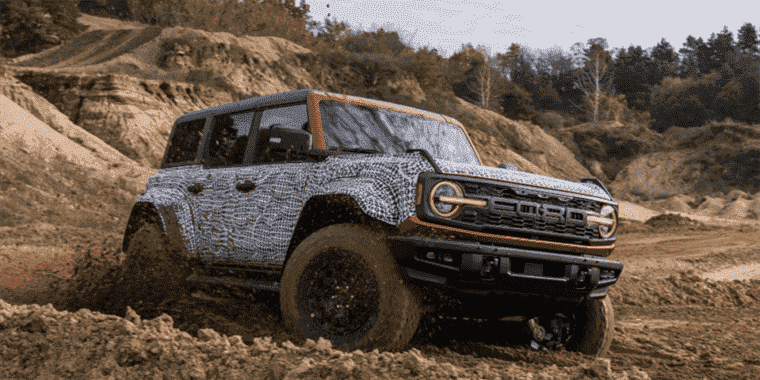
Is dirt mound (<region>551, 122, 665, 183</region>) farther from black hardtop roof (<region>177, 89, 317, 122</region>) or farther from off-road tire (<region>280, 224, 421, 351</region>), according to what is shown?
off-road tire (<region>280, 224, 421, 351</region>)

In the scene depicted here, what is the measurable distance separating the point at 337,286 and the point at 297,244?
2.35 feet

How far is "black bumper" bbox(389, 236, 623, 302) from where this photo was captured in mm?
3641

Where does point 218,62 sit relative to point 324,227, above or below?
above

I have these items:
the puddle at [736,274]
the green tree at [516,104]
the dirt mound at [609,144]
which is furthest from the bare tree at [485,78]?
the puddle at [736,274]

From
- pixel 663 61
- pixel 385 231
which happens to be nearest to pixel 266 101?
pixel 385 231

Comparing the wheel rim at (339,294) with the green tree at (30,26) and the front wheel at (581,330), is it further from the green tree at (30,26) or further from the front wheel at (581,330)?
the green tree at (30,26)

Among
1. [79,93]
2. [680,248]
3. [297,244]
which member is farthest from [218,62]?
[297,244]

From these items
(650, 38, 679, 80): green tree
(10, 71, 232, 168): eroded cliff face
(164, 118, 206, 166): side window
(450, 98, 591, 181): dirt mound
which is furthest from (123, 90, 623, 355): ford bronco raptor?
(650, 38, 679, 80): green tree

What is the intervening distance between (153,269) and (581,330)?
3.62 metres

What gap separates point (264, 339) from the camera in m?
3.82

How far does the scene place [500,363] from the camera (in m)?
4.04

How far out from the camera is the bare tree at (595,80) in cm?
A: 6494

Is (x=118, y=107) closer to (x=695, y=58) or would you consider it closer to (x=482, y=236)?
(x=482, y=236)

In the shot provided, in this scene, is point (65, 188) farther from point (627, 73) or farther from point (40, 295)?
point (627, 73)
